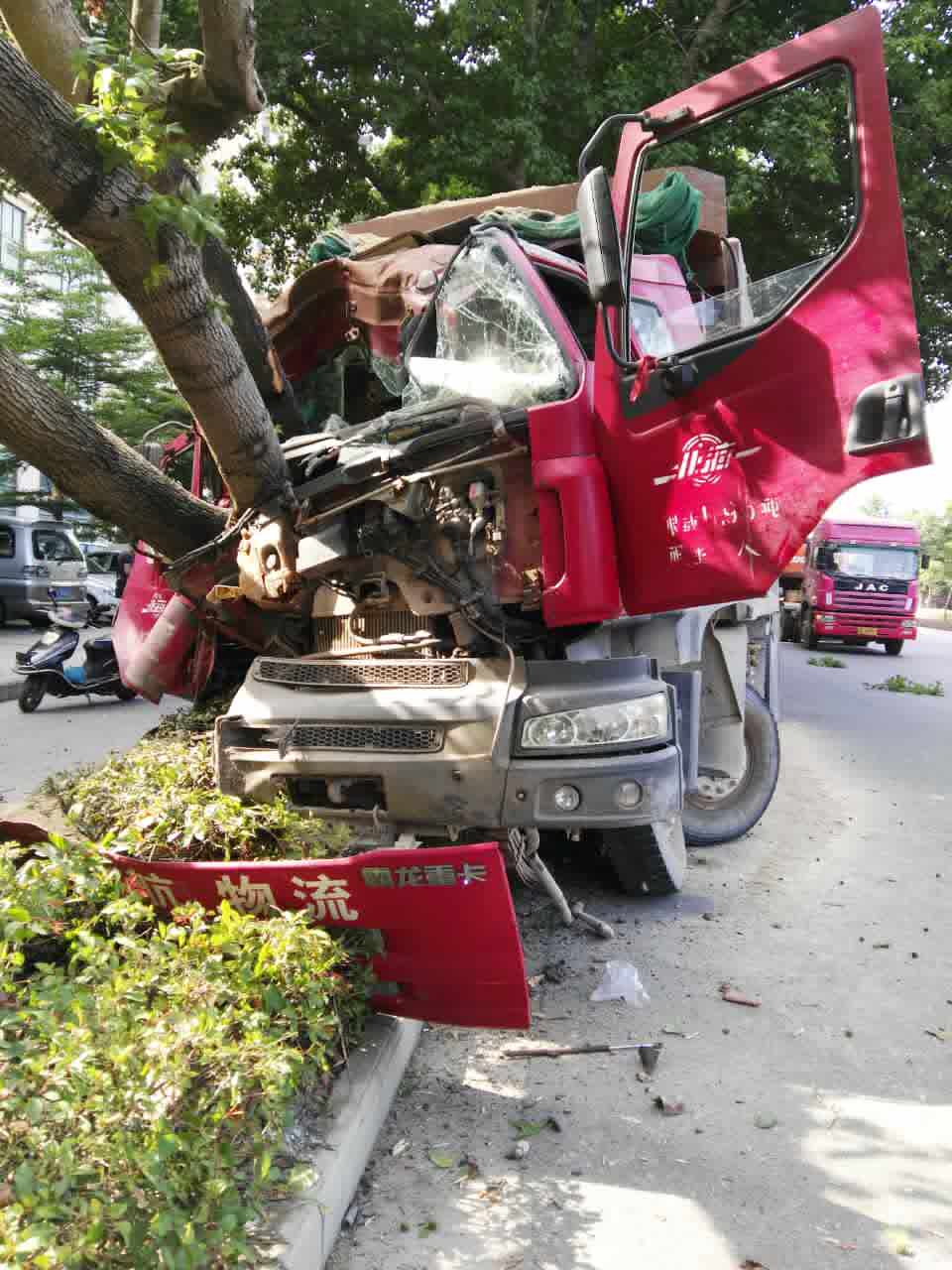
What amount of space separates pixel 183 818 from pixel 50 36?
2931mm

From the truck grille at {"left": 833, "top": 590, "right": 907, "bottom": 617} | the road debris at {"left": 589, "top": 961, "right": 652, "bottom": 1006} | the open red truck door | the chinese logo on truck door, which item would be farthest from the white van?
the chinese logo on truck door

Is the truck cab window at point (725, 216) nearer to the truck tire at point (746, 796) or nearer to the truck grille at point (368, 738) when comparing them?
the truck grille at point (368, 738)

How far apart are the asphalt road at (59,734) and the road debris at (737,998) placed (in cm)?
426

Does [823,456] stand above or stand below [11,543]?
below

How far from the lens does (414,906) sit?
306 cm

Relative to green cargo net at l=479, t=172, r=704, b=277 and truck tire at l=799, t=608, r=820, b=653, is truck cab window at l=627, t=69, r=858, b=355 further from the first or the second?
truck tire at l=799, t=608, r=820, b=653

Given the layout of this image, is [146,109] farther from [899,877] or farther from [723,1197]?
[899,877]

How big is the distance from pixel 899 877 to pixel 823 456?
3.27 m

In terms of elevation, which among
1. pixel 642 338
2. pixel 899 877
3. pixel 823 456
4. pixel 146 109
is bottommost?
pixel 899 877

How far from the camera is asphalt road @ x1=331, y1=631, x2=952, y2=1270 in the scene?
262cm

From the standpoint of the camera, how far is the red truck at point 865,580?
23578 mm

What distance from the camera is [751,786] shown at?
6.34 meters

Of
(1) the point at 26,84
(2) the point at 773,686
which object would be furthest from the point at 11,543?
(1) the point at 26,84

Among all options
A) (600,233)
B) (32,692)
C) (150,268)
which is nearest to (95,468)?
(150,268)
